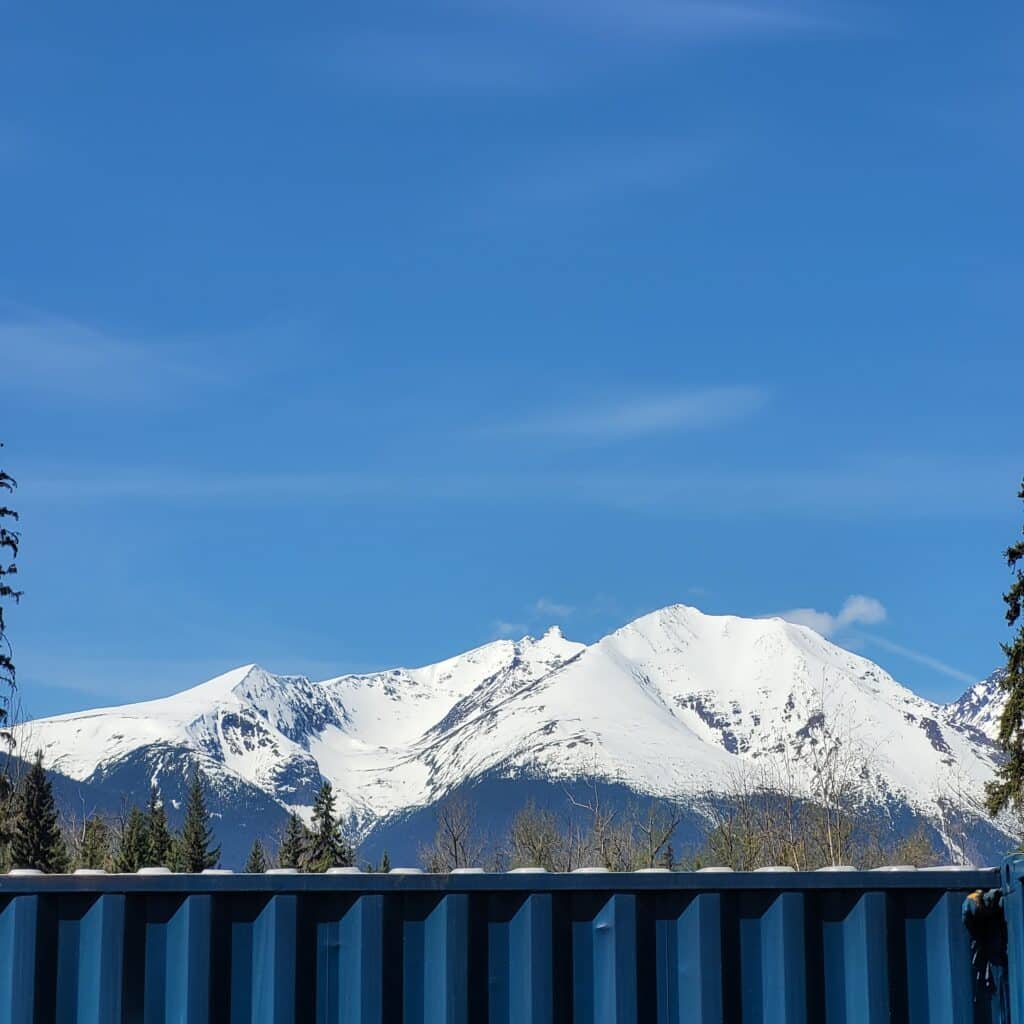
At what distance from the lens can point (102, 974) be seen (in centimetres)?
863

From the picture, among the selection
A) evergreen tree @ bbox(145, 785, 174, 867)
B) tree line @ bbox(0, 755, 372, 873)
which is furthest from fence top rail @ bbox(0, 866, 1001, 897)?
evergreen tree @ bbox(145, 785, 174, 867)

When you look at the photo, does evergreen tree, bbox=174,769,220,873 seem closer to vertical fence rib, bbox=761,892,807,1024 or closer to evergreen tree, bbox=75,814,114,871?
evergreen tree, bbox=75,814,114,871

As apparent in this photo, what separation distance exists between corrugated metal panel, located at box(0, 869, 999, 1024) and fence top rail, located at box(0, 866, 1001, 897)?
0.5 inches

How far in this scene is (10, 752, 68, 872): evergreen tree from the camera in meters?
79.2

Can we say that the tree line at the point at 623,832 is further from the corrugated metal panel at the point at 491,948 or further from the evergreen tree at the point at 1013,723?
the corrugated metal panel at the point at 491,948

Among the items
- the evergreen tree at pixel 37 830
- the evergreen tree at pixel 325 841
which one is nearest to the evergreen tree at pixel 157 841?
the evergreen tree at pixel 37 830

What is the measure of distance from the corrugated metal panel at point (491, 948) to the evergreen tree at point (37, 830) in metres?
71.0

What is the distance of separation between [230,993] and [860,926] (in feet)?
11.8

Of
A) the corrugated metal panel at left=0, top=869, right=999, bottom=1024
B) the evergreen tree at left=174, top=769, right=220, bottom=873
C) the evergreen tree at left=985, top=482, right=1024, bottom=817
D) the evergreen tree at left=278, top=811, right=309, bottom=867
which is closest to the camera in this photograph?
the corrugated metal panel at left=0, top=869, right=999, bottom=1024

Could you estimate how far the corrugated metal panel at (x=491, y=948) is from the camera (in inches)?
342

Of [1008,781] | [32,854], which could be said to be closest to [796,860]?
[1008,781]

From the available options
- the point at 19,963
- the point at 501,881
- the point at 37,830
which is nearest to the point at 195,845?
Answer: the point at 37,830

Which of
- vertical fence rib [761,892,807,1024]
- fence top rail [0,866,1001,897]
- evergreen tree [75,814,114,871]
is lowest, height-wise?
vertical fence rib [761,892,807,1024]

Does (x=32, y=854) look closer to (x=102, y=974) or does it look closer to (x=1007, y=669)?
(x=1007, y=669)
